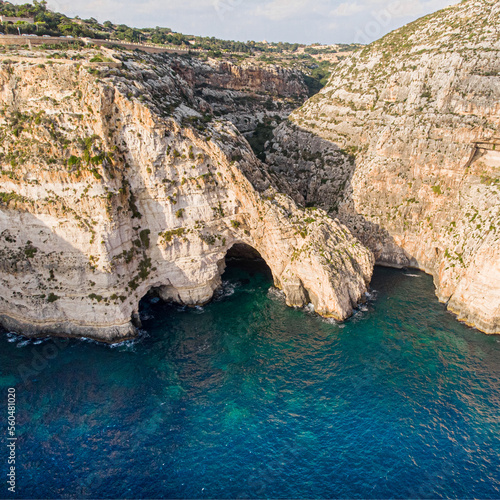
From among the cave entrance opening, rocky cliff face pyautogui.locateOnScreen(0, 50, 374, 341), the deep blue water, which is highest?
rocky cliff face pyautogui.locateOnScreen(0, 50, 374, 341)

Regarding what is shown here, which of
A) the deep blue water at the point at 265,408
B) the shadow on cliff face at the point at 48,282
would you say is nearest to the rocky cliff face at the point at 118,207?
the shadow on cliff face at the point at 48,282

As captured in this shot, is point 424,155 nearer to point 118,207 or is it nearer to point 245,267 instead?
point 245,267

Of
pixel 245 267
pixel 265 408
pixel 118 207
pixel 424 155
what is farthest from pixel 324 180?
pixel 265 408

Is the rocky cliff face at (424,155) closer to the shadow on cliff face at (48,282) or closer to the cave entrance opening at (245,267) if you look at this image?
the cave entrance opening at (245,267)

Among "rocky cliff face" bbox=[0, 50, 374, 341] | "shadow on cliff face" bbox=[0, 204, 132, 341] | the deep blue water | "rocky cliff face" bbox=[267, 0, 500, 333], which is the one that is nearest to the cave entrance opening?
"rocky cliff face" bbox=[0, 50, 374, 341]

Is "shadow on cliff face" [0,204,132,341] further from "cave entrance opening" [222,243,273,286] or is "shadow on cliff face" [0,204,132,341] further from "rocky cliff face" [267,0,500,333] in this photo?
"rocky cliff face" [267,0,500,333]

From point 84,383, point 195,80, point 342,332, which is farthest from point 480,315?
point 195,80

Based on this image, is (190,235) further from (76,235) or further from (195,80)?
(195,80)
